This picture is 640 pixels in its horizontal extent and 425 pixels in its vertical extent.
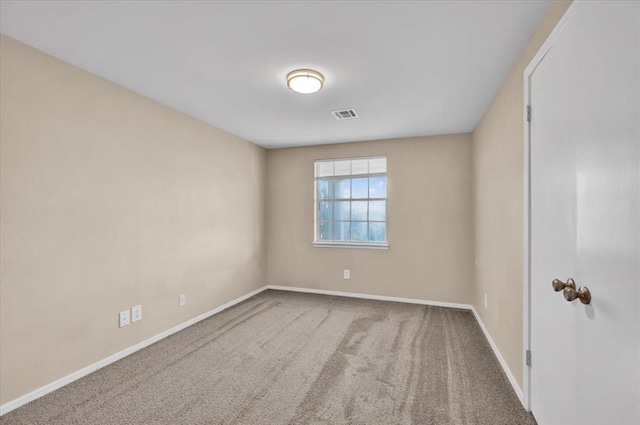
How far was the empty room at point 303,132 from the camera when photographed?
1187 millimetres

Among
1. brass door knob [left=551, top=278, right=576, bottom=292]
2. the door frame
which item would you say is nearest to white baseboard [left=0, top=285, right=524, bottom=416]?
the door frame

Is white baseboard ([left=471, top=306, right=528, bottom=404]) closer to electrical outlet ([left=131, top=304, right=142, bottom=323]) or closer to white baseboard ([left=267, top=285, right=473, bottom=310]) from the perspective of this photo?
white baseboard ([left=267, top=285, right=473, bottom=310])

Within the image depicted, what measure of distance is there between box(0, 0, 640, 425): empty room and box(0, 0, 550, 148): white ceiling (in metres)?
0.02

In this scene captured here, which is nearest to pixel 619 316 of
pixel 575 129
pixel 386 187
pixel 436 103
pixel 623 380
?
pixel 623 380

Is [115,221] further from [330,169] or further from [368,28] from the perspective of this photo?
[330,169]

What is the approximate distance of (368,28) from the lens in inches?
70.6

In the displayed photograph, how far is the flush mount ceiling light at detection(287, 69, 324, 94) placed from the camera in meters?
2.32

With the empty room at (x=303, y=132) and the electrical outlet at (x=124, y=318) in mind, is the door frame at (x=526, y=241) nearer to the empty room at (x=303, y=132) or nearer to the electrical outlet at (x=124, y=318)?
the empty room at (x=303, y=132)

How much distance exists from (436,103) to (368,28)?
4.86 ft

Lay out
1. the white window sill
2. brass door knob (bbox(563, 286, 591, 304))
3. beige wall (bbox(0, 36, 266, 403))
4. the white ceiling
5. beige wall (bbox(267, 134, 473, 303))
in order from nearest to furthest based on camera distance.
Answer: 1. brass door knob (bbox(563, 286, 591, 304))
2. the white ceiling
3. beige wall (bbox(0, 36, 266, 403))
4. beige wall (bbox(267, 134, 473, 303))
5. the white window sill

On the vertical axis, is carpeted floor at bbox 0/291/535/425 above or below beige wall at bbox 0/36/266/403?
below

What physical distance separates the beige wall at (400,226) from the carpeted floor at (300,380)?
2.82 feet

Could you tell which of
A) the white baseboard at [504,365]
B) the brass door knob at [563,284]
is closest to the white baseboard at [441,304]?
the white baseboard at [504,365]

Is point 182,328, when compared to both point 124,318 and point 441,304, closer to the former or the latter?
point 124,318
